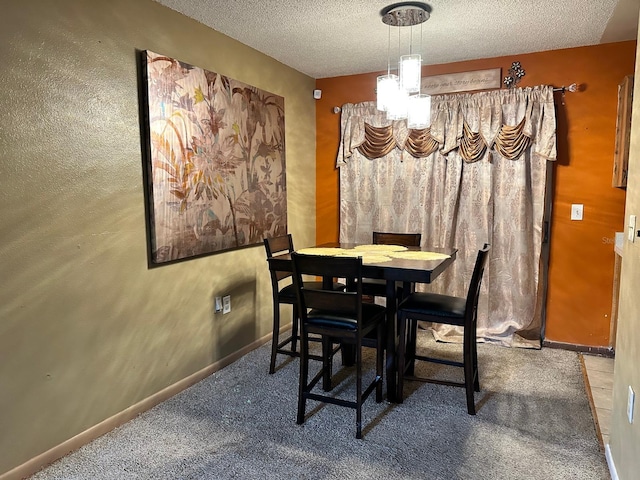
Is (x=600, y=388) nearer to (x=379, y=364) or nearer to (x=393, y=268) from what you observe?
(x=379, y=364)

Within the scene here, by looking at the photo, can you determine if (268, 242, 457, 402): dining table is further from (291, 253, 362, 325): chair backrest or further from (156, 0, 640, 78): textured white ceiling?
(156, 0, 640, 78): textured white ceiling

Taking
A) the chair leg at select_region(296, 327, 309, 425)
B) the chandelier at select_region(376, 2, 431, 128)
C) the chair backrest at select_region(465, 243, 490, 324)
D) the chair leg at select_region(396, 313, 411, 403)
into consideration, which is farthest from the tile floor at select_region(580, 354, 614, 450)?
the chandelier at select_region(376, 2, 431, 128)

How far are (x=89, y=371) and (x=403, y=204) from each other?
8.78 ft

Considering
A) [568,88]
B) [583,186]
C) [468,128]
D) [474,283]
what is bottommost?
[474,283]

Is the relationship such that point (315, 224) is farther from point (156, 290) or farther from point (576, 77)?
point (576, 77)

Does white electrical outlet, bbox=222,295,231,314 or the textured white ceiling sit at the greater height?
the textured white ceiling

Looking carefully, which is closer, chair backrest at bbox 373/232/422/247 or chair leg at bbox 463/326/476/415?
chair leg at bbox 463/326/476/415

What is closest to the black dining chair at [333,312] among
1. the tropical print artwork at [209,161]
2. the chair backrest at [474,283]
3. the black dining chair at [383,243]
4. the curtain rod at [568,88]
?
the chair backrest at [474,283]

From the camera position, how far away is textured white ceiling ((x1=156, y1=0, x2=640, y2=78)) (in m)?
2.51

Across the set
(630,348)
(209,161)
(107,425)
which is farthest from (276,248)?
(630,348)

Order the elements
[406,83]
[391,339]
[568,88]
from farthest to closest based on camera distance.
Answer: [568,88], [391,339], [406,83]

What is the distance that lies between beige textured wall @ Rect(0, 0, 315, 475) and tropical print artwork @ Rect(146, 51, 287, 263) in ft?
0.34

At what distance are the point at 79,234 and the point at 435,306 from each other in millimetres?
1887

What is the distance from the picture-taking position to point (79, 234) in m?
2.09
